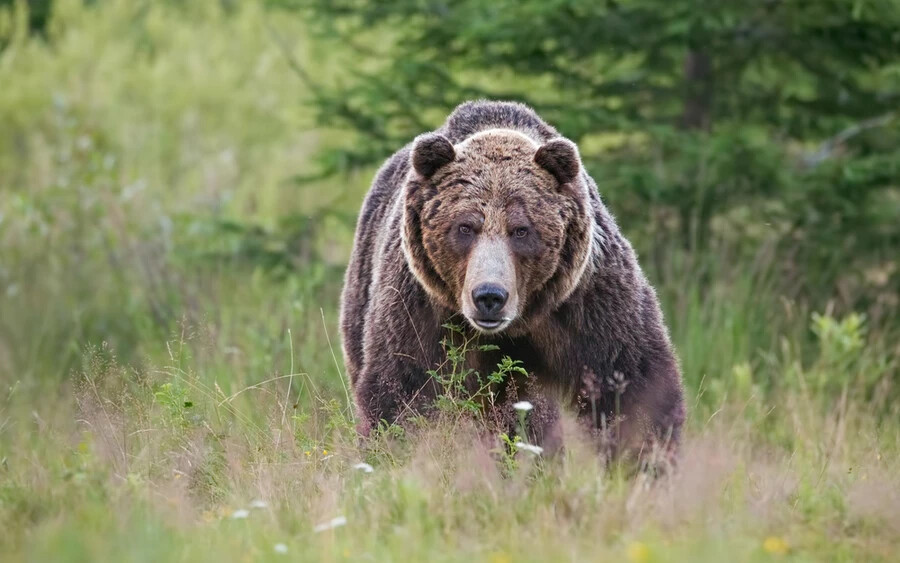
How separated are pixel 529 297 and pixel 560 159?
0.57 meters

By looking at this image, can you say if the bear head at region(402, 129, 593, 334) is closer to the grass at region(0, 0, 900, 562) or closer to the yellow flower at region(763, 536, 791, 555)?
the grass at region(0, 0, 900, 562)

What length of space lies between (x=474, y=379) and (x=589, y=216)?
82 centimetres

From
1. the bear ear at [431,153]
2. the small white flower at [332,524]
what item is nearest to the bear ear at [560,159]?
the bear ear at [431,153]

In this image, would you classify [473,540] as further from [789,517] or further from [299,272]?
[299,272]

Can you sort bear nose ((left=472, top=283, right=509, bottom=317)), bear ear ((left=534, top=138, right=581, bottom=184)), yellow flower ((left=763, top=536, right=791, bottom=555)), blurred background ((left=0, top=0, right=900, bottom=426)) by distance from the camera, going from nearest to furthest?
yellow flower ((left=763, top=536, right=791, bottom=555)) → bear nose ((left=472, top=283, right=509, bottom=317)) → bear ear ((left=534, top=138, right=581, bottom=184)) → blurred background ((left=0, top=0, right=900, bottom=426))

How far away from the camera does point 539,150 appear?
5020 mm

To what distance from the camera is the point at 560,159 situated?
16.4 feet

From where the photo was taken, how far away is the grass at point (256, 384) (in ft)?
12.4

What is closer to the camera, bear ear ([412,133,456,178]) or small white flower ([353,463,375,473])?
small white flower ([353,463,375,473])

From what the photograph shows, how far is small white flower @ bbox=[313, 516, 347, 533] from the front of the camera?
3646 millimetres

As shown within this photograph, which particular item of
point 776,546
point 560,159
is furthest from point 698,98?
point 776,546

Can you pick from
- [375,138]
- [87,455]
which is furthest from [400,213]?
[375,138]

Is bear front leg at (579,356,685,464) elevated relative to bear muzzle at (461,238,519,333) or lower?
lower

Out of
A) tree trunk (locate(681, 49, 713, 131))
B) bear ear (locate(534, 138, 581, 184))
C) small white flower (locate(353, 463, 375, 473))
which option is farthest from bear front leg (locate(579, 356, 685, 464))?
tree trunk (locate(681, 49, 713, 131))
